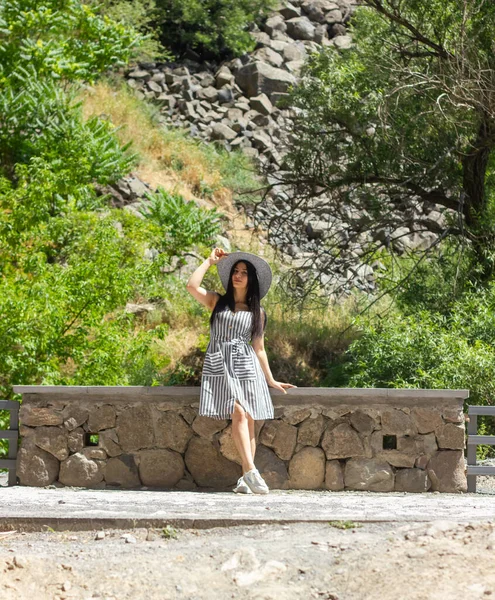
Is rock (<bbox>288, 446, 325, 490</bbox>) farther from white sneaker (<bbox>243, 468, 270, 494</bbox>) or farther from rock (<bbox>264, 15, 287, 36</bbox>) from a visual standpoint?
rock (<bbox>264, 15, 287, 36</bbox>)

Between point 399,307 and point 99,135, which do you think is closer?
point 399,307

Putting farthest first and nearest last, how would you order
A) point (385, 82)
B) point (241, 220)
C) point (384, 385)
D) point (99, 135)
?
1. point (241, 220)
2. point (99, 135)
3. point (385, 82)
4. point (384, 385)

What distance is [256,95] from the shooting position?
2611cm

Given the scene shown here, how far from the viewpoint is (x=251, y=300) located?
717 centimetres

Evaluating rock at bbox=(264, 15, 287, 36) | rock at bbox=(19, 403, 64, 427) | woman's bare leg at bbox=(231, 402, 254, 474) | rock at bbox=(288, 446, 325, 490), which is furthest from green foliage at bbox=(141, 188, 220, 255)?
rock at bbox=(264, 15, 287, 36)

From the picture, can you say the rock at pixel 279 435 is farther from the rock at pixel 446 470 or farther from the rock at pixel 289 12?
the rock at pixel 289 12

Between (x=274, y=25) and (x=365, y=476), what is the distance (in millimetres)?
24398

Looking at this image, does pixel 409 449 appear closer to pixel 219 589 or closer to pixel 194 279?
pixel 194 279

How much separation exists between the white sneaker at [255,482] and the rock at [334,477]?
0.68 meters

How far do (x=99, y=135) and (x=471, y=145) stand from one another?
25.2 feet

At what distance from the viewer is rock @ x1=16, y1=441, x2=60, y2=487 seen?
24.2 ft

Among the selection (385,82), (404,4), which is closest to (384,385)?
(385,82)

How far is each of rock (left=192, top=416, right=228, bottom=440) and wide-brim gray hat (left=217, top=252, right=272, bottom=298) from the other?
3.49ft

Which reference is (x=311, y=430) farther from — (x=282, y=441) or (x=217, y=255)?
(x=217, y=255)
